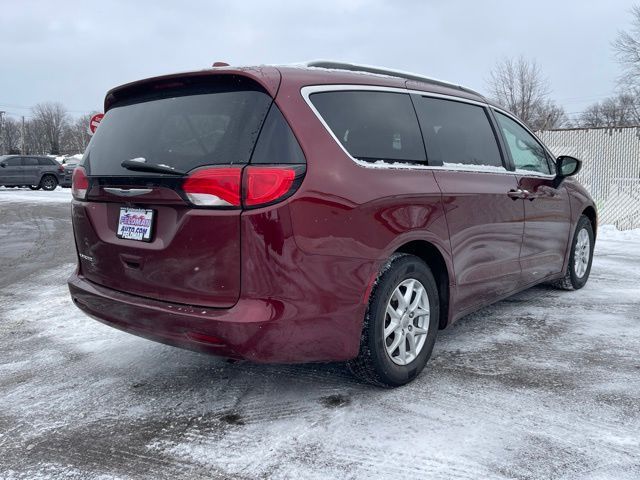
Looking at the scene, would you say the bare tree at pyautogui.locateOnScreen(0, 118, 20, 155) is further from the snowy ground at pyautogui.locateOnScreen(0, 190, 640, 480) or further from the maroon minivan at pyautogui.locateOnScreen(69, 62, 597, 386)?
the maroon minivan at pyautogui.locateOnScreen(69, 62, 597, 386)

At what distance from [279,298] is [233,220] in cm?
41

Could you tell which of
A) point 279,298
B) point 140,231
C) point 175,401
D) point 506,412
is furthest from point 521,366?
point 140,231

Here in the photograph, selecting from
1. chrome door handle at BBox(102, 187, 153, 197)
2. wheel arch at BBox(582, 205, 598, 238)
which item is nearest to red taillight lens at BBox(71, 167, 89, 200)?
chrome door handle at BBox(102, 187, 153, 197)

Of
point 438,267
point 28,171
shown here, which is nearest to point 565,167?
point 438,267

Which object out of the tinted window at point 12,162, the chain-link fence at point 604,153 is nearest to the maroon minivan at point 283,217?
the chain-link fence at point 604,153

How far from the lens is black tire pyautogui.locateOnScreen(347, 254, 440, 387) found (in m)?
2.98

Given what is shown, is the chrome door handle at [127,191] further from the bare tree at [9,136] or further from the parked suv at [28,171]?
the bare tree at [9,136]

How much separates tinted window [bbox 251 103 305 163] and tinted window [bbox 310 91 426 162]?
264 millimetres

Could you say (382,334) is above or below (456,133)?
below

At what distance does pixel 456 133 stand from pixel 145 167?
82.5 inches

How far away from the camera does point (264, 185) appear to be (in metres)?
2.55

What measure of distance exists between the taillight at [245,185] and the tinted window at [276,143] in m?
0.05

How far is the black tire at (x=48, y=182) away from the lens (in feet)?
84.5

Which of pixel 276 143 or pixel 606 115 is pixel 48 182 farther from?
pixel 606 115
